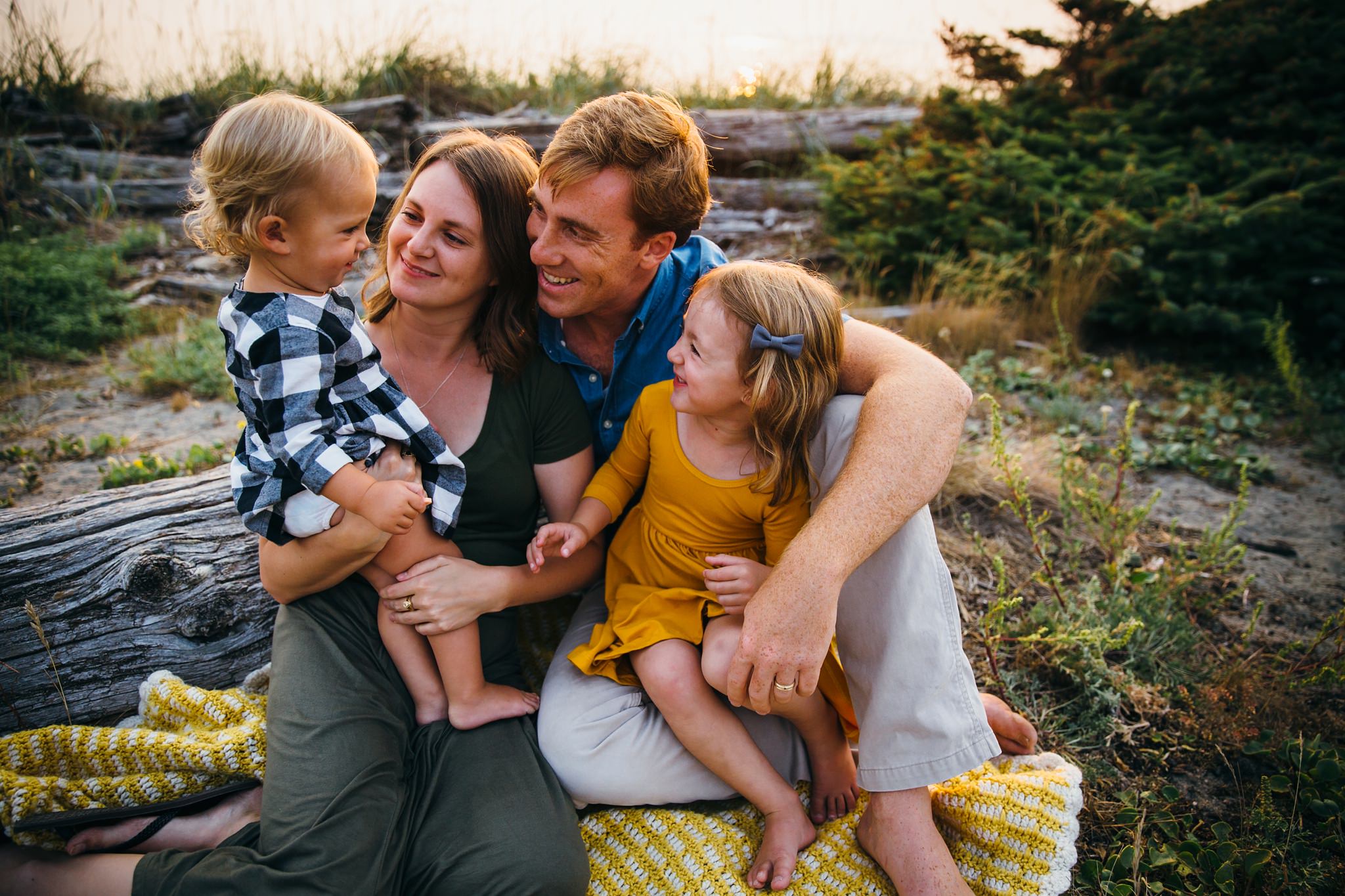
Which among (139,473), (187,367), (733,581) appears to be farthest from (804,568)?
(187,367)

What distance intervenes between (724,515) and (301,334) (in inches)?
42.7

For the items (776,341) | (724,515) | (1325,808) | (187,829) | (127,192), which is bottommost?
(1325,808)

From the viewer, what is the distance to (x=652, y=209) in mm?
2205

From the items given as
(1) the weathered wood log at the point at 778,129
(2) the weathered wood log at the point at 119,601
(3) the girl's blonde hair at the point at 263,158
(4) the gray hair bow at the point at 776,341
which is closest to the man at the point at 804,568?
(4) the gray hair bow at the point at 776,341

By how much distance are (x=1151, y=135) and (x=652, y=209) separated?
15.2ft

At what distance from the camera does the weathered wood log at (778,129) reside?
678cm

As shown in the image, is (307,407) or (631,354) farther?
(631,354)

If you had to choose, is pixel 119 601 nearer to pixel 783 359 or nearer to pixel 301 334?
pixel 301 334

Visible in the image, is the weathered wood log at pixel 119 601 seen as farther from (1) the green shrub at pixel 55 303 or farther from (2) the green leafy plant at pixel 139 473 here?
(1) the green shrub at pixel 55 303

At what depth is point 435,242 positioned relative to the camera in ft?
6.61

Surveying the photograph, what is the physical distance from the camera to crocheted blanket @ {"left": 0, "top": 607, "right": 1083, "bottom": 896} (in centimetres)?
188

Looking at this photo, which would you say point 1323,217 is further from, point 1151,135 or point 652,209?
point 652,209

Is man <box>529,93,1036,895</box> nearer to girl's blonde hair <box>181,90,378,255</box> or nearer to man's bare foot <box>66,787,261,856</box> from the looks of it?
girl's blonde hair <box>181,90,378,255</box>

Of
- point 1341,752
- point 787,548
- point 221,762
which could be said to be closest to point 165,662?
point 221,762
